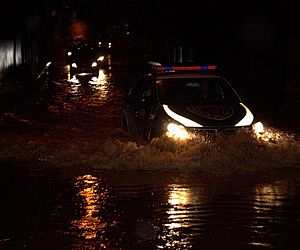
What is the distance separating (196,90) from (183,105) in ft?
3.41

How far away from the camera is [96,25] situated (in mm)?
103875

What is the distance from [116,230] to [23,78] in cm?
3176

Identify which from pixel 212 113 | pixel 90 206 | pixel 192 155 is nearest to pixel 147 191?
pixel 90 206

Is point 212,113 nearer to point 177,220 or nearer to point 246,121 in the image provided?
point 246,121

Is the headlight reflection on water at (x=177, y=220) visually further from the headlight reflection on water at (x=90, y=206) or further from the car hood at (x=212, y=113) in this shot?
the car hood at (x=212, y=113)

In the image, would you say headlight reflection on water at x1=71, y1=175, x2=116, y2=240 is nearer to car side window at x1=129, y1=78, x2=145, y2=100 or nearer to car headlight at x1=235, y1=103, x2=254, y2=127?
car headlight at x1=235, y1=103, x2=254, y2=127

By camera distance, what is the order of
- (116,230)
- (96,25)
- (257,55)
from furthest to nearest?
(96,25) < (257,55) < (116,230)

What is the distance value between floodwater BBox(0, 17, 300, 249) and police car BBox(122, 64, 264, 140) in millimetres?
227

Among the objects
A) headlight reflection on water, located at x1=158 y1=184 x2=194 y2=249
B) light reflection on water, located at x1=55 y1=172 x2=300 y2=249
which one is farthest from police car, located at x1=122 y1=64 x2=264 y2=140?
headlight reflection on water, located at x1=158 y1=184 x2=194 y2=249

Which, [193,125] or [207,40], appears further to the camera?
[207,40]

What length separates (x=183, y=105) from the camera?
12859 millimetres

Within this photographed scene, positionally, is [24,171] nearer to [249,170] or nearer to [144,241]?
[249,170]

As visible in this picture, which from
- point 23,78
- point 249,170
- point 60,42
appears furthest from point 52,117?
point 60,42

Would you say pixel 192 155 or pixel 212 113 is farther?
pixel 212 113
